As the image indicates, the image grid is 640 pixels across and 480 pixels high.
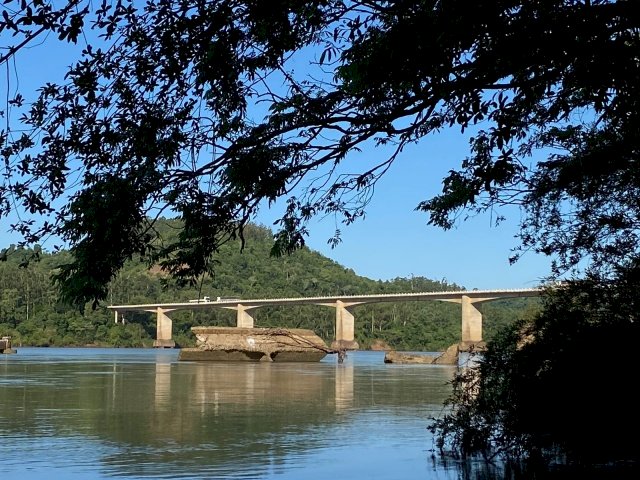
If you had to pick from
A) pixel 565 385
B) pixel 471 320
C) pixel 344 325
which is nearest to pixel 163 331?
pixel 344 325

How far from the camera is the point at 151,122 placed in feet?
27.5

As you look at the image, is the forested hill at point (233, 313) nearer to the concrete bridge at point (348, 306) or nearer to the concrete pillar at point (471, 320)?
the concrete bridge at point (348, 306)

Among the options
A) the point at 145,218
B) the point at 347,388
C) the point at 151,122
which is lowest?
the point at 347,388

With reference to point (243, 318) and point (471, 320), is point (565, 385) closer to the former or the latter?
point (471, 320)

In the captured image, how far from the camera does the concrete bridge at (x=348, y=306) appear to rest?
91688mm

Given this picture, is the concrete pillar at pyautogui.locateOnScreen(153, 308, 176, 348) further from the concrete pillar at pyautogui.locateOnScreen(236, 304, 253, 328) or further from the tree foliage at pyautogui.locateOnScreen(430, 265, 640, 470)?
the tree foliage at pyautogui.locateOnScreen(430, 265, 640, 470)

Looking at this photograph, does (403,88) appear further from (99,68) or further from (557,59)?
(99,68)

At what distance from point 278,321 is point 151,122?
135011 millimetres

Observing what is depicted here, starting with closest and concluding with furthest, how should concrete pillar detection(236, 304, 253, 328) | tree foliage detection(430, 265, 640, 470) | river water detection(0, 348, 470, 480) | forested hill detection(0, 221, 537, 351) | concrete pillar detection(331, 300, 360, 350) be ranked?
tree foliage detection(430, 265, 640, 470)
river water detection(0, 348, 470, 480)
concrete pillar detection(331, 300, 360, 350)
concrete pillar detection(236, 304, 253, 328)
forested hill detection(0, 221, 537, 351)

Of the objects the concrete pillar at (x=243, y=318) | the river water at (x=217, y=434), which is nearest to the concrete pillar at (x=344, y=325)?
the concrete pillar at (x=243, y=318)

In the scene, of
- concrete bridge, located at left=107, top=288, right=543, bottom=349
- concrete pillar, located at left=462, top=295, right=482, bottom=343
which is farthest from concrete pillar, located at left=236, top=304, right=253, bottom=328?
concrete pillar, located at left=462, top=295, right=482, bottom=343

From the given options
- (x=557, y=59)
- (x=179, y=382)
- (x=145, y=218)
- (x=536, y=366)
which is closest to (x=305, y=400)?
(x=179, y=382)

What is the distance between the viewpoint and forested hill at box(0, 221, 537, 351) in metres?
135

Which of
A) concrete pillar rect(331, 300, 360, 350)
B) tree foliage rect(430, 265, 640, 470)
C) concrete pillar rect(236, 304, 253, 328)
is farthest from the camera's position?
concrete pillar rect(236, 304, 253, 328)
